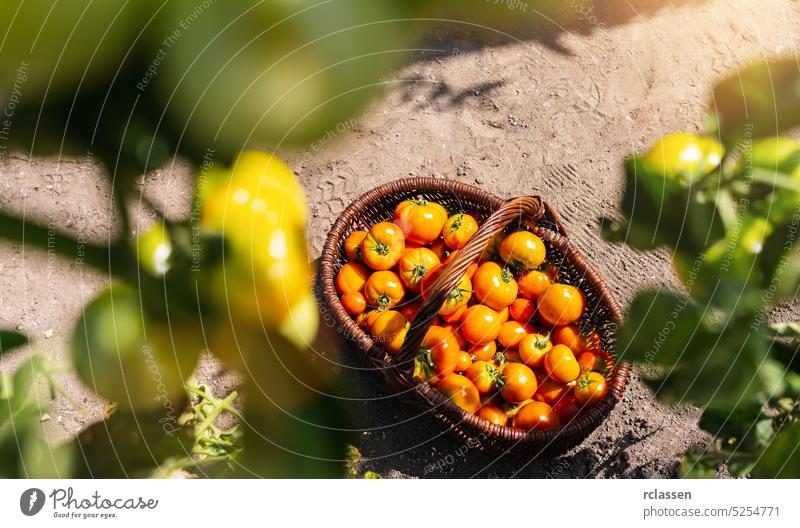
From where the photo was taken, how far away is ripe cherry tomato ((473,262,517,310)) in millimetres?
917

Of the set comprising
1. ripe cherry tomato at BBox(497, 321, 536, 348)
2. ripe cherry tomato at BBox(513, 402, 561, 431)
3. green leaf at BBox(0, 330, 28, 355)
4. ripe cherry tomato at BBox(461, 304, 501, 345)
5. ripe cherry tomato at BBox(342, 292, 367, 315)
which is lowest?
ripe cherry tomato at BBox(513, 402, 561, 431)

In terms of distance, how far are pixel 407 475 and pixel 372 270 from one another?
1.12 feet

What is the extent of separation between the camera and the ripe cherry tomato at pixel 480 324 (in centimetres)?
91

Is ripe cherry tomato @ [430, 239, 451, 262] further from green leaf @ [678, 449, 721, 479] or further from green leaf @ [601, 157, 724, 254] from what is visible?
green leaf @ [601, 157, 724, 254]

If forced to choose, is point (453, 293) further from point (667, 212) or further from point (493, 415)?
point (667, 212)

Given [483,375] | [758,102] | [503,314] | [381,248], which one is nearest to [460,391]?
[483,375]

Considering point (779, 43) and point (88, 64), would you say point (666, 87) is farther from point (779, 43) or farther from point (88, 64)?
point (88, 64)

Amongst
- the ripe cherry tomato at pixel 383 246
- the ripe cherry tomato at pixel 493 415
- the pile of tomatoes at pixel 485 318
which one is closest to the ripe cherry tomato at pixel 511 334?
the pile of tomatoes at pixel 485 318

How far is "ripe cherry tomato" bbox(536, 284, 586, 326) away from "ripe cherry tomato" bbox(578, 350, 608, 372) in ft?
0.20

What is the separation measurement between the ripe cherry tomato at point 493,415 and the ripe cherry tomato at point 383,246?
0.88 feet

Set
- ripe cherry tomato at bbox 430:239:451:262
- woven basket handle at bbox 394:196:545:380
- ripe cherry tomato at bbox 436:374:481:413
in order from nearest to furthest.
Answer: woven basket handle at bbox 394:196:545:380
ripe cherry tomato at bbox 436:374:481:413
ripe cherry tomato at bbox 430:239:451:262
